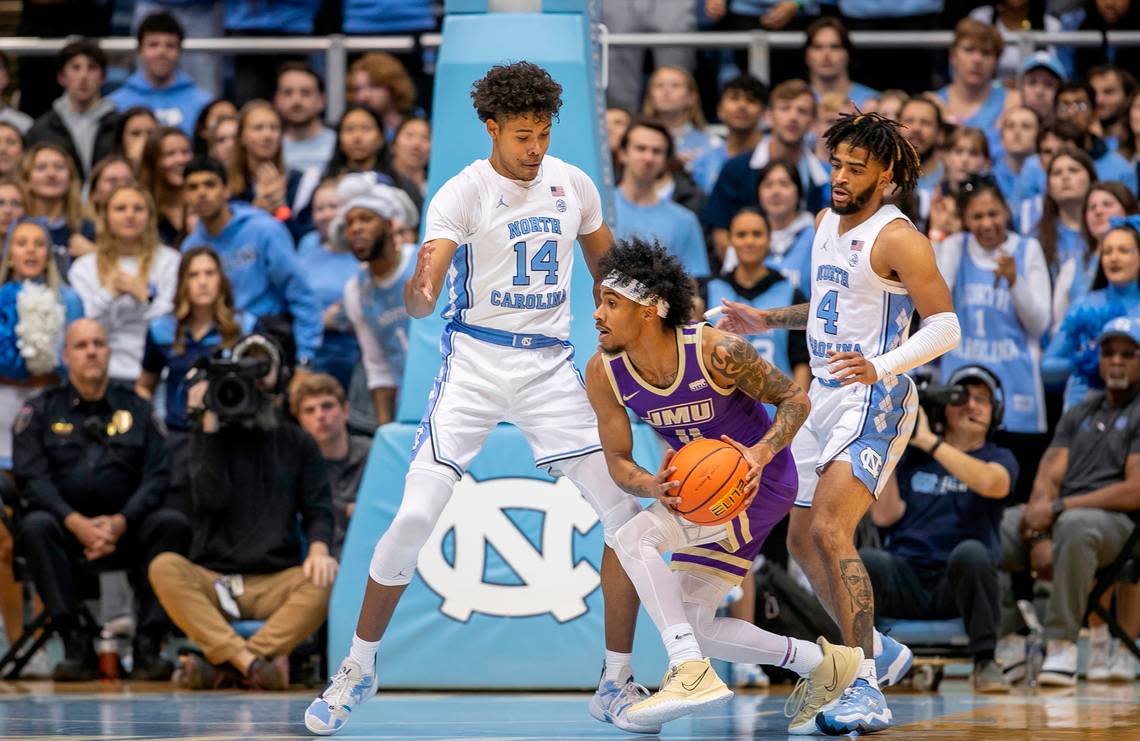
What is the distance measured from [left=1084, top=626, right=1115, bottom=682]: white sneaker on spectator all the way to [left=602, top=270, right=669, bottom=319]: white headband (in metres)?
4.26

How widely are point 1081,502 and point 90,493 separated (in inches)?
220

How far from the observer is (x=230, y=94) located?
13562 mm

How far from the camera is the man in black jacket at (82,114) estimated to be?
12.3 m

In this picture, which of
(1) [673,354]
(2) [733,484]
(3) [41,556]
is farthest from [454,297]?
(3) [41,556]

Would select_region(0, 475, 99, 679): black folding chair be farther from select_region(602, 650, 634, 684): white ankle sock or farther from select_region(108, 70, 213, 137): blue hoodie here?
select_region(602, 650, 634, 684): white ankle sock

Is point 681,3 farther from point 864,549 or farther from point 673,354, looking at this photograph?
point 673,354

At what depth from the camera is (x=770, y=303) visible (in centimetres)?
983

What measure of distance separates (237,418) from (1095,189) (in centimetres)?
525

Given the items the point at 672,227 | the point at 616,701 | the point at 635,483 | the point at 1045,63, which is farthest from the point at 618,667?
the point at 1045,63

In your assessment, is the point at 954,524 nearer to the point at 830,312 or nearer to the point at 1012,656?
the point at 1012,656

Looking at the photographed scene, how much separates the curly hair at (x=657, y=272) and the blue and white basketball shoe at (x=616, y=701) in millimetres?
1474

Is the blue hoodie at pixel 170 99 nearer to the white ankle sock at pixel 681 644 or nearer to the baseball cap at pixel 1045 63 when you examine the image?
the baseball cap at pixel 1045 63

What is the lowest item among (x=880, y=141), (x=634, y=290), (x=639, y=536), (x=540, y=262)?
(x=639, y=536)

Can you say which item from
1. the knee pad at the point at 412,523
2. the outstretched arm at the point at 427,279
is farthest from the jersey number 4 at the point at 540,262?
the knee pad at the point at 412,523
